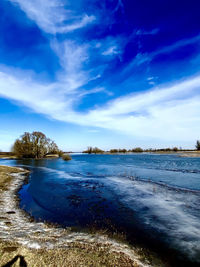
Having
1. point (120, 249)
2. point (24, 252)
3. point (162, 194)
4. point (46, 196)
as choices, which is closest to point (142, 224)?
point (120, 249)

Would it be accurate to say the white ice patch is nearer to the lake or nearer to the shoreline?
the lake

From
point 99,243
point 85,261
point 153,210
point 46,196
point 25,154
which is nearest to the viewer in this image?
point 85,261

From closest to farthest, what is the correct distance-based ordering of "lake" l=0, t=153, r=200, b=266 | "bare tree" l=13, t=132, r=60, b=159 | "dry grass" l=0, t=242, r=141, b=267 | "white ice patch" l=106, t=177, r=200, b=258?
"dry grass" l=0, t=242, r=141, b=267
"lake" l=0, t=153, r=200, b=266
"white ice patch" l=106, t=177, r=200, b=258
"bare tree" l=13, t=132, r=60, b=159

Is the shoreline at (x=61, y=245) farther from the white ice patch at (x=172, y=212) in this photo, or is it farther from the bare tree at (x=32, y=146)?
the bare tree at (x=32, y=146)

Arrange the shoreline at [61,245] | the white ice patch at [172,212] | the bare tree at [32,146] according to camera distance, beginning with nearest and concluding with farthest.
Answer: the shoreline at [61,245] → the white ice patch at [172,212] → the bare tree at [32,146]

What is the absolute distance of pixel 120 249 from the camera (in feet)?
17.7

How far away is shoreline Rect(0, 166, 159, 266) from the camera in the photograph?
4.54 metres

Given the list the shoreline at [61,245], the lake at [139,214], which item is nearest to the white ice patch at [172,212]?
the lake at [139,214]

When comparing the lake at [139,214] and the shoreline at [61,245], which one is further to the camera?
the lake at [139,214]

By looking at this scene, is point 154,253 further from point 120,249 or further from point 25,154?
point 25,154

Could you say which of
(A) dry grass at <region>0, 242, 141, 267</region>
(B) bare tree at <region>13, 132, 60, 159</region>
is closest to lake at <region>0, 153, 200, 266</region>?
(A) dry grass at <region>0, 242, 141, 267</region>

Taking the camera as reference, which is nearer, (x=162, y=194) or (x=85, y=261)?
(x=85, y=261)

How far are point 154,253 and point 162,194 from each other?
890 cm

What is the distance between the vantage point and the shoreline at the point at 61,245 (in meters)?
4.54
